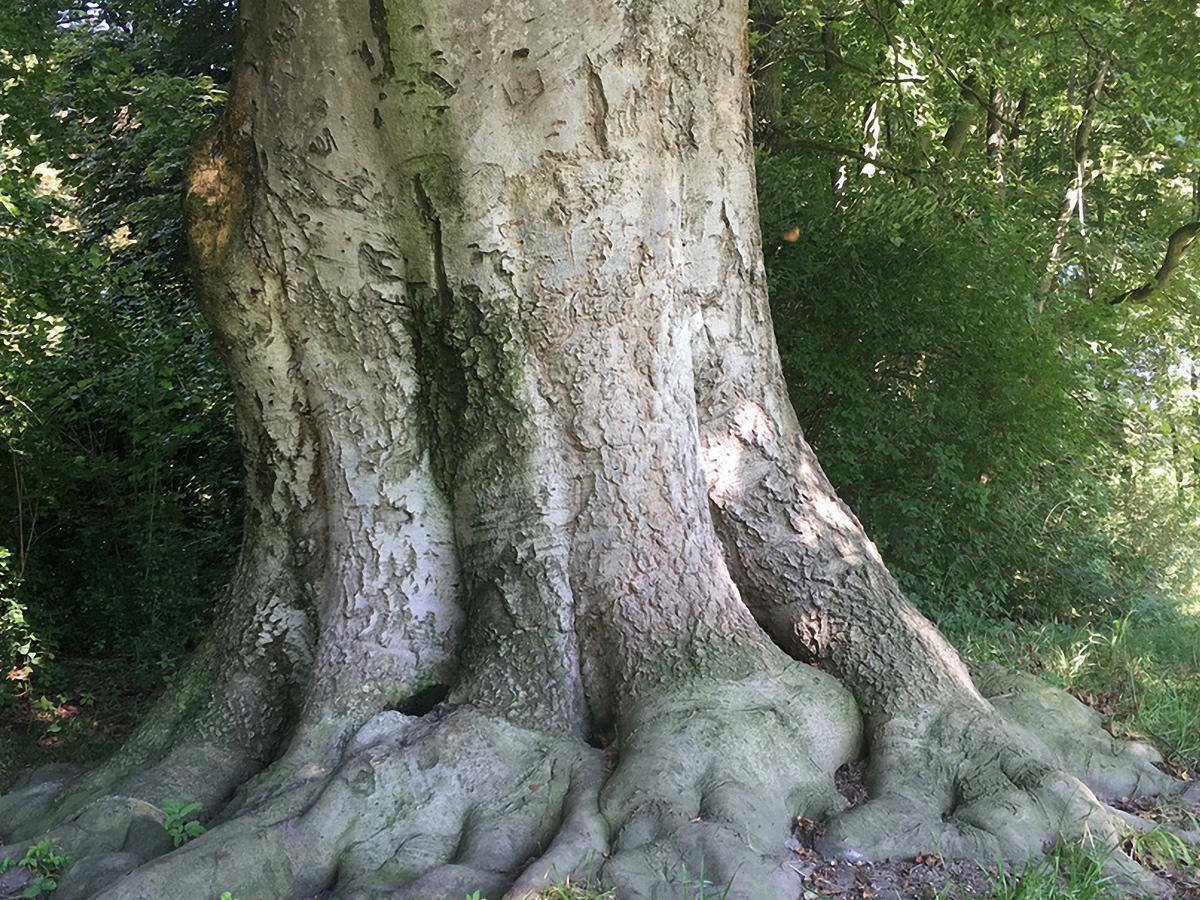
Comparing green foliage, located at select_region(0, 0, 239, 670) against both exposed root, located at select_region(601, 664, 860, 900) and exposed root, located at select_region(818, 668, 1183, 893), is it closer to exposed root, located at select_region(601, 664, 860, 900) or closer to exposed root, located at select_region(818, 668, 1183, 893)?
exposed root, located at select_region(601, 664, 860, 900)

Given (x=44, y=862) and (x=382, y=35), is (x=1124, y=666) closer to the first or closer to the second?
(x=382, y=35)

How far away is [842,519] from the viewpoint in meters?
4.62

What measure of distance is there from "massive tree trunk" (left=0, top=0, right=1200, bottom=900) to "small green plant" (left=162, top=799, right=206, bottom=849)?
0.06 metres

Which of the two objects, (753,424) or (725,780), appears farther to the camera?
(753,424)

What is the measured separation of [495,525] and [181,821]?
1528 millimetres

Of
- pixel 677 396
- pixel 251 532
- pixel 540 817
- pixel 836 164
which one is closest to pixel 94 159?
pixel 836 164

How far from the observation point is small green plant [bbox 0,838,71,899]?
346cm

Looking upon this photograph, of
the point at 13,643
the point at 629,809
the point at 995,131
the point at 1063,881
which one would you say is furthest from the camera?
the point at 995,131

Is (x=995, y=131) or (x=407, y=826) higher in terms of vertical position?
(x=995, y=131)

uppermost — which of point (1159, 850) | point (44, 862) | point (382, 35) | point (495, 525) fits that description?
point (382, 35)

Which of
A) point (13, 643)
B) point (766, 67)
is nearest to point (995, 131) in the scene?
point (766, 67)

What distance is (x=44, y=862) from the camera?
140 inches

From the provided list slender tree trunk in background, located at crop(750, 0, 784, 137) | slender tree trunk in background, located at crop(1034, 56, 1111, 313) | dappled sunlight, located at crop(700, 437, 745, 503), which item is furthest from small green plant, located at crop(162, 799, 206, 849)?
slender tree trunk in background, located at crop(1034, 56, 1111, 313)

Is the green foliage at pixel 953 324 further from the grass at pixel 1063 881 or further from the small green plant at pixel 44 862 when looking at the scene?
the small green plant at pixel 44 862
